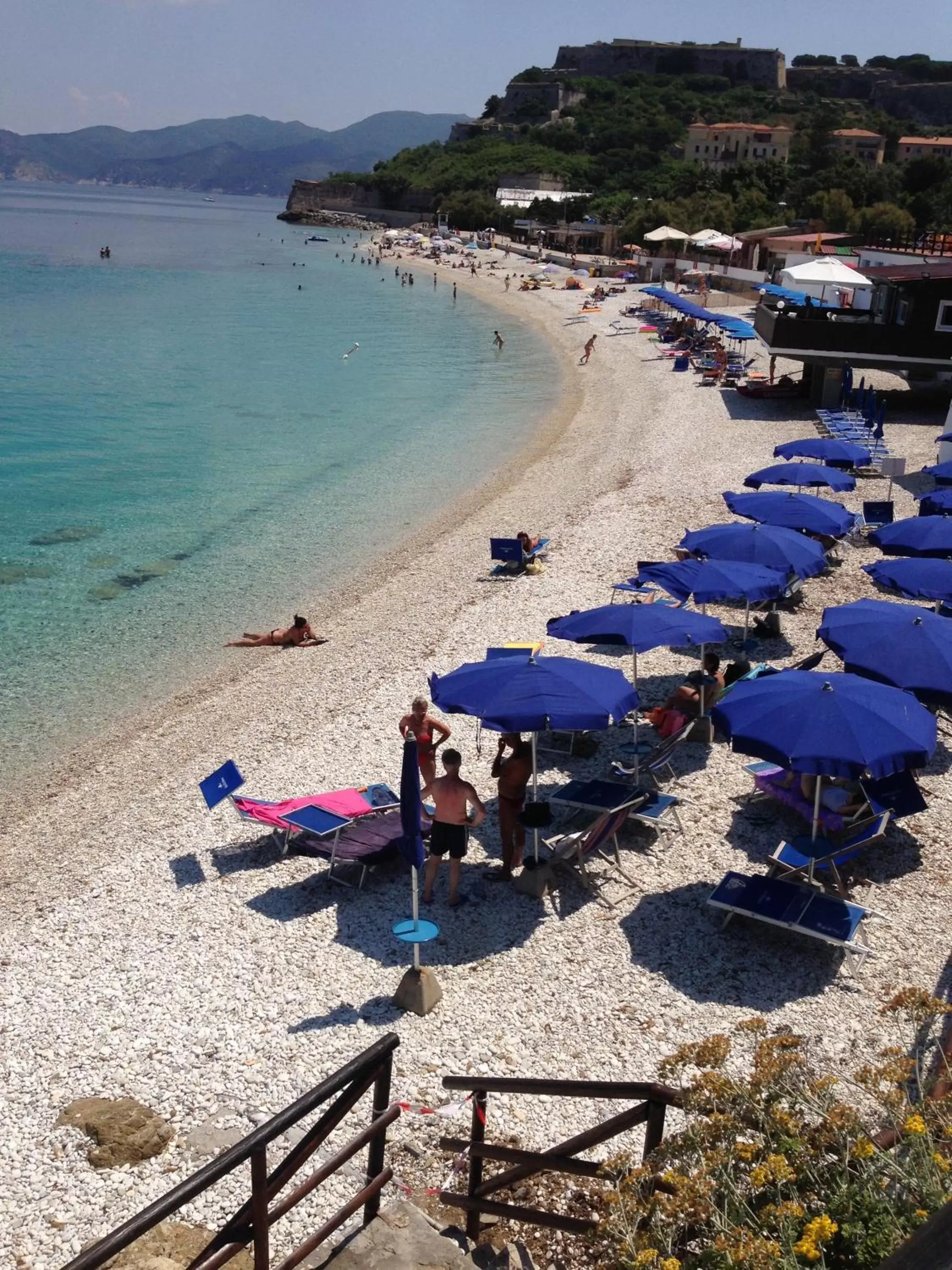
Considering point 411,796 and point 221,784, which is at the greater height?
point 411,796

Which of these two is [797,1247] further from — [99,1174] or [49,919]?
[49,919]

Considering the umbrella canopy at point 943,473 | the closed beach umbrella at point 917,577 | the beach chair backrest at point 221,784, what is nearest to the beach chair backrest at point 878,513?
the umbrella canopy at point 943,473

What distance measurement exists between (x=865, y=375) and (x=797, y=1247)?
3509 cm

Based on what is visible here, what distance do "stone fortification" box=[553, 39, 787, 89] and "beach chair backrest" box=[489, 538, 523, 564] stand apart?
17387 cm

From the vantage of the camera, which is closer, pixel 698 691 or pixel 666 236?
pixel 698 691

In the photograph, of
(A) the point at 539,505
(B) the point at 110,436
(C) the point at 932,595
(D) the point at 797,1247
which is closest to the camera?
(D) the point at 797,1247

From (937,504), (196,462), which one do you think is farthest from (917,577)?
(196,462)

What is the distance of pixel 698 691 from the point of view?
11.9 meters

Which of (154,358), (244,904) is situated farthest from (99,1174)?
(154,358)

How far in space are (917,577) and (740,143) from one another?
13435 centimetres

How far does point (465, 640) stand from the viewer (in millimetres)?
15398

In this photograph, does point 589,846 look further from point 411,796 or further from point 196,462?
point 196,462

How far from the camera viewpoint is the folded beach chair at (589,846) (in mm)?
9234

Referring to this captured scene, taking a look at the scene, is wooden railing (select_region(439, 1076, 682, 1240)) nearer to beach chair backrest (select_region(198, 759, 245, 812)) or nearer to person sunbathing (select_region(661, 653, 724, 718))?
beach chair backrest (select_region(198, 759, 245, 812))
